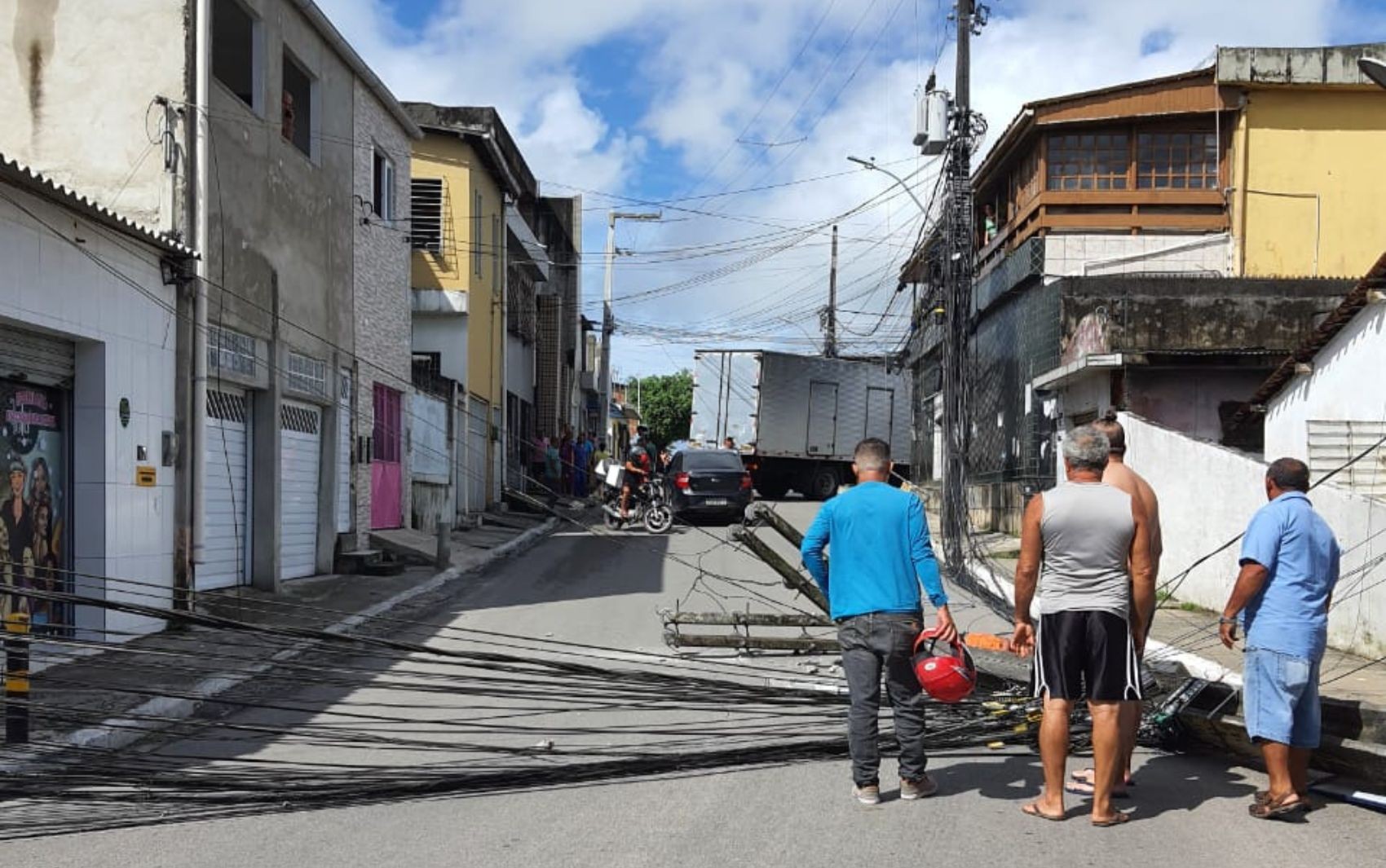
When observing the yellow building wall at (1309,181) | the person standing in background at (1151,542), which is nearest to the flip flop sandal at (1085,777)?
the person standing in background at (1151,542)

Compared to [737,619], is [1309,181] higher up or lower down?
Answer: higher up

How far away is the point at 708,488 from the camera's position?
25125 mm

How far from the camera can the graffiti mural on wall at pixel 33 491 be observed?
370 inches

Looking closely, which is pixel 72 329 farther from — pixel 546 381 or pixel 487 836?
pixel 546 381

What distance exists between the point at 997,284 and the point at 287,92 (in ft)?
46.9

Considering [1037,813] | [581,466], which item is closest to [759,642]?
[1037,813]

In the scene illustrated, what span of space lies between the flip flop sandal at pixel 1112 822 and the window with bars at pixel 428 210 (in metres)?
22.0

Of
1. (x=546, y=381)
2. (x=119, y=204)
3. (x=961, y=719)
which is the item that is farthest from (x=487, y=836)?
(x=546, y=381)

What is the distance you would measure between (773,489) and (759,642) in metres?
25.3

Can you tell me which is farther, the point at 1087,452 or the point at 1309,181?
the point at 1309,181

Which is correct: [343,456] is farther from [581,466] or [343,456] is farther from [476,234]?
[581,466]

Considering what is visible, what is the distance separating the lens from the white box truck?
33156mm

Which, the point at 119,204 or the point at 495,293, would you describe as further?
the point at 495,293

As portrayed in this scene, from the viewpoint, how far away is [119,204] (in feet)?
38.9
